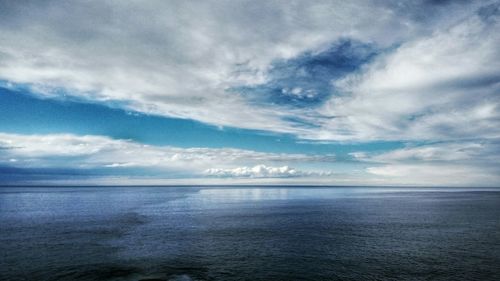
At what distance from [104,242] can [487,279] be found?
52.4m

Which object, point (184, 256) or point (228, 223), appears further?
point (228, 223)

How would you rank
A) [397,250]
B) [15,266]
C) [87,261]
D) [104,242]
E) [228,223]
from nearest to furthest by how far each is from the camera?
[15,266]
[87,261]
[397,250]
[104,242]
[228,223]

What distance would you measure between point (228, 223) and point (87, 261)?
3679cm

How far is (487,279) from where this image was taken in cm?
3394

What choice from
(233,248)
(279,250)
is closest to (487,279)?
(279,250)

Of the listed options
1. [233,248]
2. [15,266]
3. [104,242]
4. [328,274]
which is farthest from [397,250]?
[15,266]

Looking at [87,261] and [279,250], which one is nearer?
[87,261]

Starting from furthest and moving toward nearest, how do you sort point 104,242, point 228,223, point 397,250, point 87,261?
point 228,223 → point 104,242 → point 397,250 → point 87,261

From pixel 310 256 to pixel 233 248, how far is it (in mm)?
11373

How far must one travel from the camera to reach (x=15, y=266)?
125 feet

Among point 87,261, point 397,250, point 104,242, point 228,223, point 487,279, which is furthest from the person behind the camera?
point 228,223

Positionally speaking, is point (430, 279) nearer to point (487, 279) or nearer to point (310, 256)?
point (487, 279)

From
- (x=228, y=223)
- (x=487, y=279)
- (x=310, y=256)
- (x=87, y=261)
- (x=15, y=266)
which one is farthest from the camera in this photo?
(x=228, y=223)

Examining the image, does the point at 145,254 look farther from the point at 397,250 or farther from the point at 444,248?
the point at 444,248
